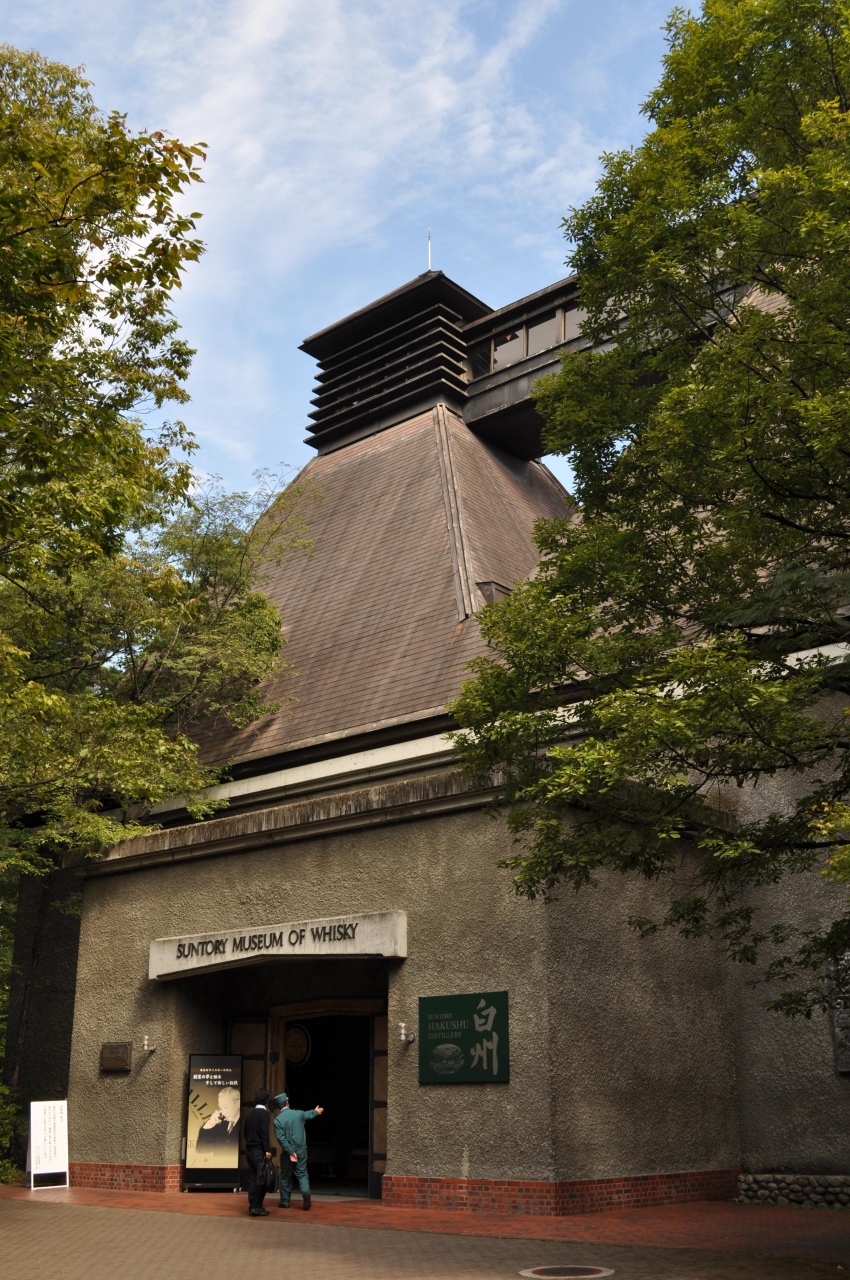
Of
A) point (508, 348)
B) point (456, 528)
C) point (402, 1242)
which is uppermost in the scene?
point (508, 348)

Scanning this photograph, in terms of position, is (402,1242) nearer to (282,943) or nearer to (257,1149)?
(257,1149)

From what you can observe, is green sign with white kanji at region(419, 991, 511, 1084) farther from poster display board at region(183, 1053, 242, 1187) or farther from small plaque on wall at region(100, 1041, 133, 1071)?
small plaque on wall at region(100, 1041, 133, 1071)

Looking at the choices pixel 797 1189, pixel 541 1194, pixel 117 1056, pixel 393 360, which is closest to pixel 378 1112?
pixel 541 1194

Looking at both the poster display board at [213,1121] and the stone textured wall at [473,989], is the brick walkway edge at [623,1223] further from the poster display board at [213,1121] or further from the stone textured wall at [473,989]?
the poster display board at [213,1121]

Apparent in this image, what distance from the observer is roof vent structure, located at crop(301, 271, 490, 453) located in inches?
1321

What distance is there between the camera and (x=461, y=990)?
1444 centimetres

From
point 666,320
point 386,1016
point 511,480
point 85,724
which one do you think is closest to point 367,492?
point 511,480

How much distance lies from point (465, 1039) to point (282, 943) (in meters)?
3.34

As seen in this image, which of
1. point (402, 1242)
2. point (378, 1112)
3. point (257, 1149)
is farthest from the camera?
point (378, 1112)

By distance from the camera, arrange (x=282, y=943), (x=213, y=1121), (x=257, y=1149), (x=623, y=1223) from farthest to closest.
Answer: (x=213, y=1121) → (x=282, y=943) → (x=257, y=1149) → (x=623, y=1223)

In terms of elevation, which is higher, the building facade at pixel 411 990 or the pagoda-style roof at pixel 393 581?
the pagoda-style roof at pixel 393 581

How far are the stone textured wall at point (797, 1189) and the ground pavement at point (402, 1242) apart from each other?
0.48 meters

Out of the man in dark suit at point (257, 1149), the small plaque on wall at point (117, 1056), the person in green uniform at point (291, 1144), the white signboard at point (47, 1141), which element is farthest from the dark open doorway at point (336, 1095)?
the man in dark suit at point (257, 1149)

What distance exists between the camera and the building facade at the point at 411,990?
45.5 feet
